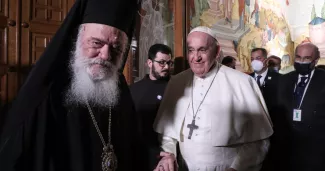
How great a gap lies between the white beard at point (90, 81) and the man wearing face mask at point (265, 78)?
8.40 ft

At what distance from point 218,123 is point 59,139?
1272 millimetres

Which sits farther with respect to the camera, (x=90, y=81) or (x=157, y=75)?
(x=157, y=75)

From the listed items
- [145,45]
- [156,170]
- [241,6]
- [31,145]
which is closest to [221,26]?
[241,6]

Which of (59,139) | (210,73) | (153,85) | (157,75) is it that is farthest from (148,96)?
(59,139)

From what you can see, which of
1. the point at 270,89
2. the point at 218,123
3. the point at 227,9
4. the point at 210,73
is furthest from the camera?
the point at 227,9

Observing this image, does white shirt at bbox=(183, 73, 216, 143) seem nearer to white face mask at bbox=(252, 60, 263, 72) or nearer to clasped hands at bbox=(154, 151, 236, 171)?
clasped hands at bbox=(154, 151, 236, 171)

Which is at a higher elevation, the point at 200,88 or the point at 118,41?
the point at 118,41

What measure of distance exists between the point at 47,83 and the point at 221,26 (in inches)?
176

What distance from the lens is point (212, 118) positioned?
241 cm

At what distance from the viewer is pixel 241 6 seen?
20.1ft

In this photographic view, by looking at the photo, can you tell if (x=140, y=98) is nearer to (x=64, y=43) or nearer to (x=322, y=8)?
(x=64, y=43)

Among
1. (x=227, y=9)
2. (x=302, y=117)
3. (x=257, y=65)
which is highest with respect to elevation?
(x=227, y=9)

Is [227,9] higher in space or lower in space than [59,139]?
higher

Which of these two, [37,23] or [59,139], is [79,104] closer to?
[59,139]
